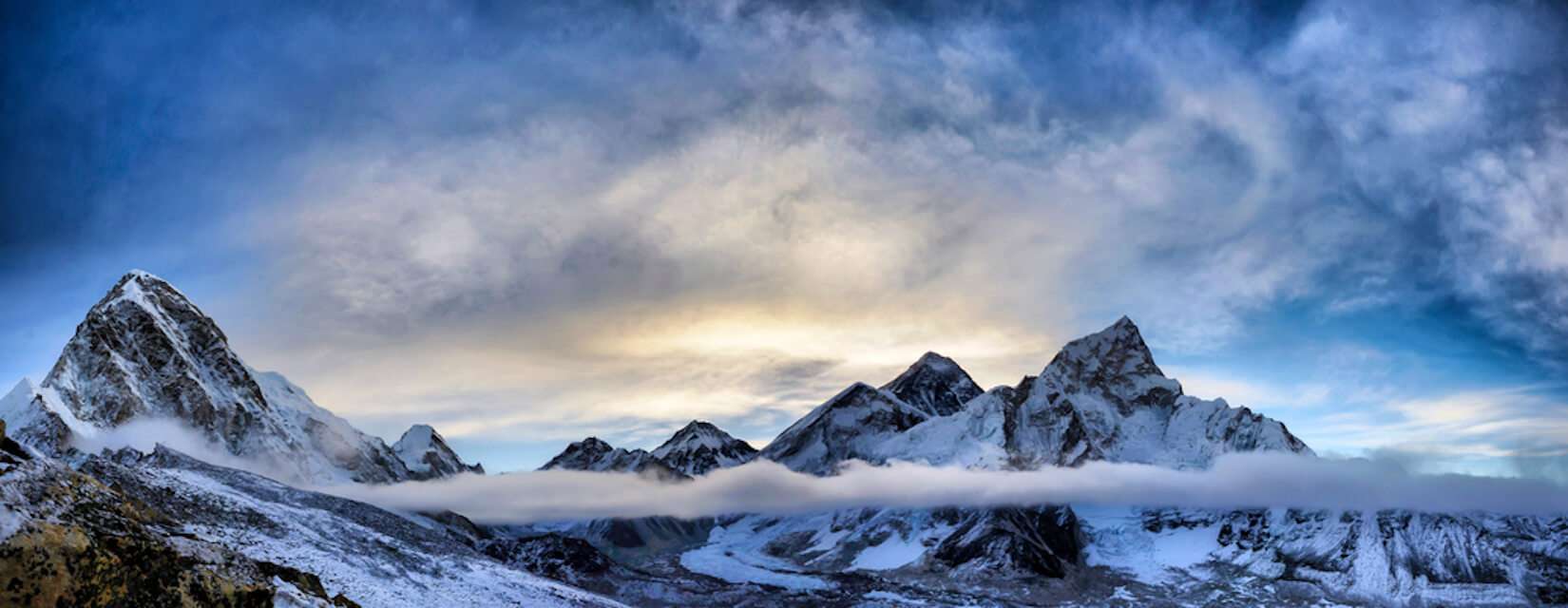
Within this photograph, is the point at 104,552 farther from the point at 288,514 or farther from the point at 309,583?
the point at 288,514

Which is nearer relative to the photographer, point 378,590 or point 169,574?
point 169,574

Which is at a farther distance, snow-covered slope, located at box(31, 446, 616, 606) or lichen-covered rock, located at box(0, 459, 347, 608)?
snow-covered slope, located at box(31, 446, 616, 606)

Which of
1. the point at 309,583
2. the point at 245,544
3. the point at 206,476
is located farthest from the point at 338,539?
the point at 309,583

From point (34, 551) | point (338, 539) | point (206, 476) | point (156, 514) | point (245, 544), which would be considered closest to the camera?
point (34, 551)

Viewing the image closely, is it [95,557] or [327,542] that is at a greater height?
[95,557]

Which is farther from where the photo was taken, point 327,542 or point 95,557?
point 327,542

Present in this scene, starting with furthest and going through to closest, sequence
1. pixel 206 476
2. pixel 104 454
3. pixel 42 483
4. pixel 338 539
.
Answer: pixel 104 454 → pixel 206 476 → pixel 338 539 → pixel 42 483

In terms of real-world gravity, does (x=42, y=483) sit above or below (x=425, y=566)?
above

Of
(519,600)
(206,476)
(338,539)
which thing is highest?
(206,476)

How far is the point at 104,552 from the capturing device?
72.1 feet

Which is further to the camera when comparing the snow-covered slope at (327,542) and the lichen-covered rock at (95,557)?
the snow-covered slope at (327,542)

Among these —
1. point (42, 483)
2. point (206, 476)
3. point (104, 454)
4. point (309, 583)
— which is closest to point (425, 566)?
point (206, 476)

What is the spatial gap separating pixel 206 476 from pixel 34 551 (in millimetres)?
101294

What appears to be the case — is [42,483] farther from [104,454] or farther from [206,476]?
[104,454]
